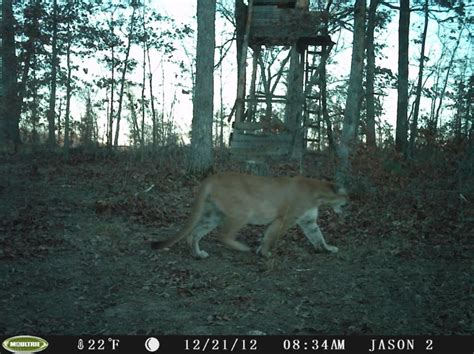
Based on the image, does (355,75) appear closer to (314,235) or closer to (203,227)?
(314,235)

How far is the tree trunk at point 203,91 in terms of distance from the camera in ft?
43.7

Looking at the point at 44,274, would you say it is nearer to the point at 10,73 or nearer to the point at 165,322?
the point at 165,322

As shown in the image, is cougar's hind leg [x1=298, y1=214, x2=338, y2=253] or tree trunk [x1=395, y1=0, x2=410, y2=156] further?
tree trunk [x1=395, y1=0, x2=410, y2=156]

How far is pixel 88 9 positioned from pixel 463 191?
16966 millimetres

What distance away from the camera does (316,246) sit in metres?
7.80

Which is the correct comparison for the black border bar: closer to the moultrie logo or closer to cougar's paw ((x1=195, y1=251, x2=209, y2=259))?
the moultrie logo

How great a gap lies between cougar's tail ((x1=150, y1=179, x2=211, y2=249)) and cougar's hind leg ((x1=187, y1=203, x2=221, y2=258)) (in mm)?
243

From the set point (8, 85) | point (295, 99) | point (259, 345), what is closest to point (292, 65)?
point (295, 99)

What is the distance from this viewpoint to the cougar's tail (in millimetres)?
6945

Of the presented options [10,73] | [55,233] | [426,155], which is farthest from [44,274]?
[10,73]

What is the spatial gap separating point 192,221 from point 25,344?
3533mm

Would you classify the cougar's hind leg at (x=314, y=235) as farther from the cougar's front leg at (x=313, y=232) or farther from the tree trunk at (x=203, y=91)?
Answer: the tree trunk at (x=203, y=91)

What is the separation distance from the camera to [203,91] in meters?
13.4

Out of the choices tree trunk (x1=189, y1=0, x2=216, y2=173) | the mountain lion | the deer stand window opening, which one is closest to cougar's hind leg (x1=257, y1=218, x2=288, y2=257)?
the mountain lion
